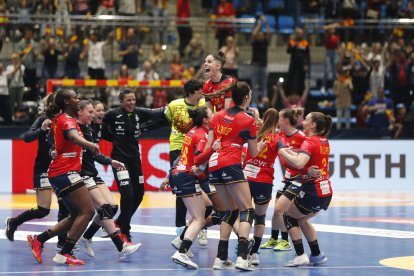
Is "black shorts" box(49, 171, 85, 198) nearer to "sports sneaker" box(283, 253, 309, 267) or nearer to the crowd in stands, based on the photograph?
"sports sneaker" box(283, 253, 309, 267)

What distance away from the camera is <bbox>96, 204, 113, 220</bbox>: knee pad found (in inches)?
460

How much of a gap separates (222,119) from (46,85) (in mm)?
12871

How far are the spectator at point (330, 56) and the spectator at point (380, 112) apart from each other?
1.88 meters

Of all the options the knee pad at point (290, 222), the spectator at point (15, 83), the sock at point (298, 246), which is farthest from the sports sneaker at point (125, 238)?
the spectator at point (15, 83)

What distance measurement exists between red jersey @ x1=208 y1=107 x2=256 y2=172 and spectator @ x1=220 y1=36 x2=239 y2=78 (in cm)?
1335

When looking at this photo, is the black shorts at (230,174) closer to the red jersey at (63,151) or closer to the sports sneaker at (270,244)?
the red jersey at (63,151)

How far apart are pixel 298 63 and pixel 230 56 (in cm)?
223

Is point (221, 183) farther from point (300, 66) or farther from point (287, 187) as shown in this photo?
point (300, 66)

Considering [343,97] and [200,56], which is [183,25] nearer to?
[200,56]

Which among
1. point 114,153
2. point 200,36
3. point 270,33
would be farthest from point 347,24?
point 114,153

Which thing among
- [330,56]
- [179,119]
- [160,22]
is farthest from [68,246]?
[330,56]

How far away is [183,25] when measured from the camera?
87.4 ft

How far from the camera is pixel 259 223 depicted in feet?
38.9

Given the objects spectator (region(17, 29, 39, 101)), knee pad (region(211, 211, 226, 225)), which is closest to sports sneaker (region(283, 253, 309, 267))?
knee pad (region(211, 211, 226, 225))
